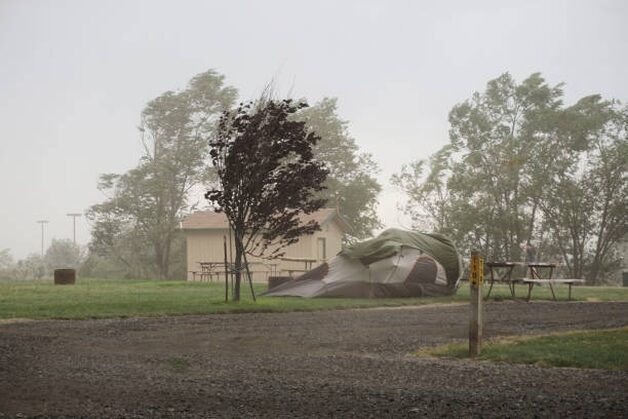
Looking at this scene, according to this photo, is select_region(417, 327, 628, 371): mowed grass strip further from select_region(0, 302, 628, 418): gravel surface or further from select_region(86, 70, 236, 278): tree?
select_region(86, 70, 236, 278): tree

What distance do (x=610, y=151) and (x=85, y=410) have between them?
119 ft

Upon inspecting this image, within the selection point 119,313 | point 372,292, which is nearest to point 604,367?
point 119,313

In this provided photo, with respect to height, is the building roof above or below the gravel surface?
above

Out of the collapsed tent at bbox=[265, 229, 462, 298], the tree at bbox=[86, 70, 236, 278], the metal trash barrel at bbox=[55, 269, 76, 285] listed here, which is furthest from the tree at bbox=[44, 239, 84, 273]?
the collapsed tent at bbox=[265, 229, 462, 298]

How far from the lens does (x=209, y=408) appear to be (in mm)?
5223

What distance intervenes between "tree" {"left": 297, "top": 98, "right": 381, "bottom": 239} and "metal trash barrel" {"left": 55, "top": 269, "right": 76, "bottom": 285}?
68.3ft

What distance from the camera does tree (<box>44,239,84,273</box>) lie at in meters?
91.7

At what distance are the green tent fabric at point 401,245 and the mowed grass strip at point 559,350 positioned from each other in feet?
33.3

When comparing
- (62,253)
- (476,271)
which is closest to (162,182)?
(476,271)

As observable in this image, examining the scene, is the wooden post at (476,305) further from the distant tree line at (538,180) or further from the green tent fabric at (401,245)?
the distant tree line at (538,180)

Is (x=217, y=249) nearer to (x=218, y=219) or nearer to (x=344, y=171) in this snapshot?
(x=218, y=219)

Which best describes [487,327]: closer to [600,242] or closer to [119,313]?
[119,313]

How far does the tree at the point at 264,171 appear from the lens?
1600 centimetres

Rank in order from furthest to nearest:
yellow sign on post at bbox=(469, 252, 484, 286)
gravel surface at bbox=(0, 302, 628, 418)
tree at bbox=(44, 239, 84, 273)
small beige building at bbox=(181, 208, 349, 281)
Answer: tree at bbox=(44, 239, 84, 273) → small beige building at bbox=(181, 208, 349, 281) → yellow sign on post at bbox=(469, 252, 484, 286) → gravel surface at bbox=(0, 302, 628, 418)
